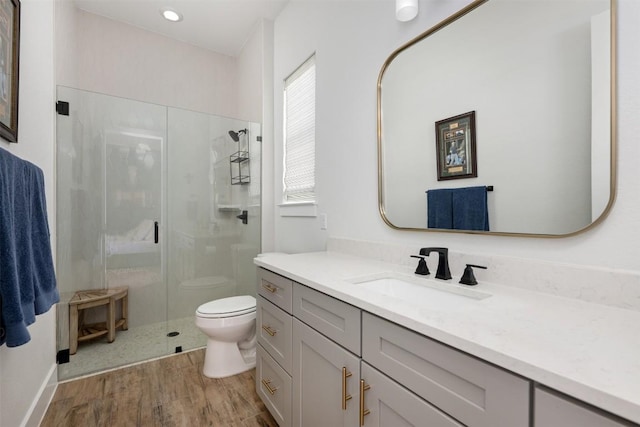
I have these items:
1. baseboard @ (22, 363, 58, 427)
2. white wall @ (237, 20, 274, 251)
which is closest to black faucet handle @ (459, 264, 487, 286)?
white wall @ (237, 20, 274, 251)

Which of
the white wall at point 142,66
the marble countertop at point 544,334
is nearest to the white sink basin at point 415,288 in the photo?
the marble countertop at point 544,334

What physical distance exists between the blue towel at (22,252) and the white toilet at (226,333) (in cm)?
85

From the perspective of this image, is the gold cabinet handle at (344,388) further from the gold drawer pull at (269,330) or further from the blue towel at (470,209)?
the blue towel at (470,209)

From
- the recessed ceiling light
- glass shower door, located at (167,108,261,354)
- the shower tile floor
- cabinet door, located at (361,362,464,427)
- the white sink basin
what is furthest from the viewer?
the recessed ceiling light

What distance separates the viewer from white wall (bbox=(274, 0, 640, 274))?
82 cm

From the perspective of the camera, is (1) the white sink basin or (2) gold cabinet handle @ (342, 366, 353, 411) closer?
(2) gold cabinet handle @ (342, 366, 353, 411)

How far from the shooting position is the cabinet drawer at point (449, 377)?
559mm

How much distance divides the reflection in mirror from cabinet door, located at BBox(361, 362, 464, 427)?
0.69 m

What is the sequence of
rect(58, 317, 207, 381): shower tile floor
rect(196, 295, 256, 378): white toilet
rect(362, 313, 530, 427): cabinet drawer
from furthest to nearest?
rect(58, 317, 207, 381): shower tile floor
rect(196, 295, 256, 378): white toilet
rect(362, 313, 530, 427): cabinet drawer

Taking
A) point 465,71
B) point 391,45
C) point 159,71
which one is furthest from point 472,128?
point 159,71

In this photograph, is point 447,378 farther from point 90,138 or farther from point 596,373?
point 90,138

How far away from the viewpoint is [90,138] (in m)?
2.15

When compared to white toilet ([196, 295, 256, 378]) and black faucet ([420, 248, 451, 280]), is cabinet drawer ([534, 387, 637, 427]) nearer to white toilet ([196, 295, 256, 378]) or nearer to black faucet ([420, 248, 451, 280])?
black faucet ([420, 248, 451, 280])

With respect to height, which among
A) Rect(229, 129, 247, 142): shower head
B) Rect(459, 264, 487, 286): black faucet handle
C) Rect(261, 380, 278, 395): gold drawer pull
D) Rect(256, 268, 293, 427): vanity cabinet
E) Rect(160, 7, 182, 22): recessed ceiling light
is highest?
Rect(160, 7, 182, 22): recessed ceiling light
